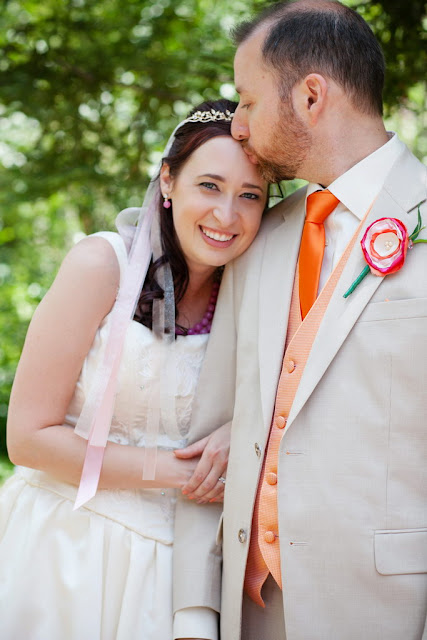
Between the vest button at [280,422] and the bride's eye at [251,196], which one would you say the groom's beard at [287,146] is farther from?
the vest button at [280,422]

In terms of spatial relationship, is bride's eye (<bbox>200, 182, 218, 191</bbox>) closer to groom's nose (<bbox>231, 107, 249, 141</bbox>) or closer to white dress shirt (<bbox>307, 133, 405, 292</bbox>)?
groom's nose (<bbox>231, 107, 249, 141</bbox>)

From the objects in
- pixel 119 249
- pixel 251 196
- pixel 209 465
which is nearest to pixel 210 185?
pixel 251 196

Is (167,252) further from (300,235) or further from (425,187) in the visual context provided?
(425,187)

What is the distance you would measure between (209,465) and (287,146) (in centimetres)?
107

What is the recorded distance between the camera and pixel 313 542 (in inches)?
76.3

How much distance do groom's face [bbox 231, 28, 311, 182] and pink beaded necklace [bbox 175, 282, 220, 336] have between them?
50 cm

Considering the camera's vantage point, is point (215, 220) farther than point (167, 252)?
No

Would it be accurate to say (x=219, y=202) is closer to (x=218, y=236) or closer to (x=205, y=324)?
(x=218, y=236)

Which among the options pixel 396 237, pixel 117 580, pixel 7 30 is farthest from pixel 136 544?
pixel 7 30

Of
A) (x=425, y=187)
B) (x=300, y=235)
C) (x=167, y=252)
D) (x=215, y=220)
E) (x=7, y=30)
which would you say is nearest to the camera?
(x=425, y=187)

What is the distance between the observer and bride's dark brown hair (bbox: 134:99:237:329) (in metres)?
2.49

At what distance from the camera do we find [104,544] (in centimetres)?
236

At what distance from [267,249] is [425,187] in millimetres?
551

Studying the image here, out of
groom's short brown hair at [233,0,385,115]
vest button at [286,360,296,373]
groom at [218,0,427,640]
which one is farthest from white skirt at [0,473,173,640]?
groom's short brown hair at [233,0,385,115]
